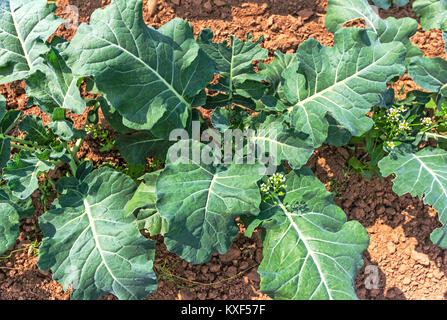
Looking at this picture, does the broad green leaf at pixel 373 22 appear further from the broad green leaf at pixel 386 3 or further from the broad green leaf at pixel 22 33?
the broad green leaf at pixel 22 33

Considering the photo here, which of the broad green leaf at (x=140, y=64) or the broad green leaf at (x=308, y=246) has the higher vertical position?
the broad green leaf at (x=140, y=64)

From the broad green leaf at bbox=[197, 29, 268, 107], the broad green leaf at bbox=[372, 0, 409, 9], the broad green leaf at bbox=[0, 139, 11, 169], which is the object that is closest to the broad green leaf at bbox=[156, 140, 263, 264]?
the broad green leaf at bbox=[197, 29, 268, 107]

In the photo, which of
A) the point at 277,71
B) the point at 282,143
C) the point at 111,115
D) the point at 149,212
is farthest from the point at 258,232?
the point at 111,115

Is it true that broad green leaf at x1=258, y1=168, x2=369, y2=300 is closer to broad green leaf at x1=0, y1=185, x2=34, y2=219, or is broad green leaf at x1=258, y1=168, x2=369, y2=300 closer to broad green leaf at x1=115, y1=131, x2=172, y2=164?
broad green leaf at x1=115, y1=131, x2=172, y2=164

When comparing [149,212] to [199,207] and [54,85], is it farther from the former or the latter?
[54,85]

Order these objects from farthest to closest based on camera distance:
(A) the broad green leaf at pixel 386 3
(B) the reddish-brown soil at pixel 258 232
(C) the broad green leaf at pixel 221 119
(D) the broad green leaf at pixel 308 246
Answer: (A) the broad green leaf at pixel 386 3 → (B) the reddish-brown soil at pixel 258 232 → (C) the broad green leaf at pixel 221 119 → (D) the broad green leaf at pixel 308 246

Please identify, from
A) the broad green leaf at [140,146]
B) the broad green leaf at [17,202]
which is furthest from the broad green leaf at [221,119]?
the broad green leaf at [17,202]
